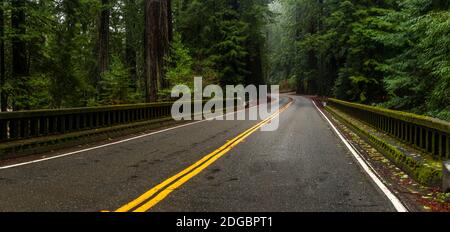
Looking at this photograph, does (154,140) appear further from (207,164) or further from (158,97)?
(158,97)

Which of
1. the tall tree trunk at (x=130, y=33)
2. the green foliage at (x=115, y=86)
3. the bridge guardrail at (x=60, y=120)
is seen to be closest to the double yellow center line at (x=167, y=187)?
the bridge guardrail at (x=60, y=120)

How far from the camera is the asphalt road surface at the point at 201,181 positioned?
586 cm

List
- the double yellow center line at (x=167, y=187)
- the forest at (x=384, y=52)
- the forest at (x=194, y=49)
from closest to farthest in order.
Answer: the double yellow center line at (x=167, y=187)
the forest at (x=384, y=52)
the forest at (x=194, y=49)

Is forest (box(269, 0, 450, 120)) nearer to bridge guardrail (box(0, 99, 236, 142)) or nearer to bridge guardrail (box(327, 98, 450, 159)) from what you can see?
bridge guardrail (box(327, 98, 450, 159))

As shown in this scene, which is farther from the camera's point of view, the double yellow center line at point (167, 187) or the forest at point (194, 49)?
the forest at point (194, 49)

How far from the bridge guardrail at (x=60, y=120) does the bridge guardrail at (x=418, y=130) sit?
374 inches

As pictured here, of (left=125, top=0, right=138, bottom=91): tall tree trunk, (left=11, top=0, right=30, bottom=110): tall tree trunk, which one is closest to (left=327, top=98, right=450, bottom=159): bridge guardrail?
(left=11, top=0, right=30, bottom=110): tall tree trunk

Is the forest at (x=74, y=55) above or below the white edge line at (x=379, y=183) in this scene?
above

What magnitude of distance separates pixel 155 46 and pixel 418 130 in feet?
53.6

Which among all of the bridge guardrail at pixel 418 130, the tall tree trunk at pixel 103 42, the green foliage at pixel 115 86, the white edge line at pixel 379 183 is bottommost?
the white edge line at pixel 379 183

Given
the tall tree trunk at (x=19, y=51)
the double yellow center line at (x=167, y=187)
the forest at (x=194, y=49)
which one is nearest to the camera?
A: the double yellow center line at (x=167, y=187)

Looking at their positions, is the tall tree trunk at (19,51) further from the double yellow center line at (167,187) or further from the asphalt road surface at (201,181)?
the double yellow center line at (167,187)

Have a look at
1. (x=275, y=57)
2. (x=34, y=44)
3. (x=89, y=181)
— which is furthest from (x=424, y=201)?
(x=275, y=57)

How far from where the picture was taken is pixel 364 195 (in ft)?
21.3
